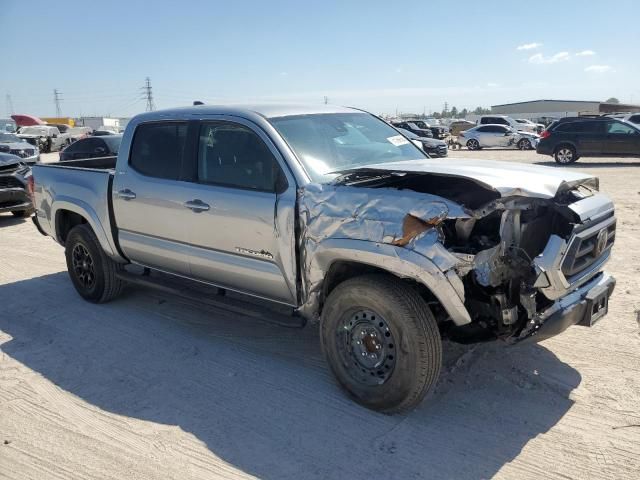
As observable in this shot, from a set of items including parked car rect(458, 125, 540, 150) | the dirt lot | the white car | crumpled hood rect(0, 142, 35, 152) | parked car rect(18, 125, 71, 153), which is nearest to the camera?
the dirt lot

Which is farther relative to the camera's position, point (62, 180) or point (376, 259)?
point (62, 180)

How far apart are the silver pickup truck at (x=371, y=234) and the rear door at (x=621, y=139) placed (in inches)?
650

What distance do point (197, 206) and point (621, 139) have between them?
18257mm

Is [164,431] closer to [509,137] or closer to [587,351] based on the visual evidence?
[587,351]

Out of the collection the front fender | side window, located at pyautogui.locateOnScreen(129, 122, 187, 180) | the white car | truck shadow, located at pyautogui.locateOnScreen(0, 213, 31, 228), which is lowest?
truck shadow, located at pyautogui.locateOnScreen(0, 213, 31, 228)

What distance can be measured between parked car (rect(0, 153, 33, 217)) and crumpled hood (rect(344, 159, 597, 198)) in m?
9.10

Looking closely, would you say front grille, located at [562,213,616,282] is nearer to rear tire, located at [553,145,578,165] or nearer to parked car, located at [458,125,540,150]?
rear tire, located at [553,145,578,165]

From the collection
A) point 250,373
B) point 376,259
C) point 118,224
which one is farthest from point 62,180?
point 376,259

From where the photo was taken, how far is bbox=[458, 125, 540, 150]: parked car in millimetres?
29359

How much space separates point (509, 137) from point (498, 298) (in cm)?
2860

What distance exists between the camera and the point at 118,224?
5.31 metres

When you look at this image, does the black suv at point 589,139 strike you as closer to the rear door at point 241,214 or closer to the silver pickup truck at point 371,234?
the silver pickup truck at point 371,234

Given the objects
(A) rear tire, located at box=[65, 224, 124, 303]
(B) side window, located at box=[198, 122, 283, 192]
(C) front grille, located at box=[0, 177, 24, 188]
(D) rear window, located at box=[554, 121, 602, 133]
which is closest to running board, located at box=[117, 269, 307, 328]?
(A) rear tire, located at box=[65, 224, 124, 303]

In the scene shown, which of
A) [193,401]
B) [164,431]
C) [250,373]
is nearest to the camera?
[164,431]
